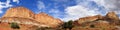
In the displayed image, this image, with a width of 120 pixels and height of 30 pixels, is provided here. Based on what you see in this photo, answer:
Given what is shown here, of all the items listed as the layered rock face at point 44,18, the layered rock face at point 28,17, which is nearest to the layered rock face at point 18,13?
the layered rock face at point 28,17

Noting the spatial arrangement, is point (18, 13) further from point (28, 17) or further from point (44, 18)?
point (44, 18)

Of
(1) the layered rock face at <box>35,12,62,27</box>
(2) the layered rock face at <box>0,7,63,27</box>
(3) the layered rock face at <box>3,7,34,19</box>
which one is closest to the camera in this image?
(2) the layered rock face at <box>0,7,63,27</box>

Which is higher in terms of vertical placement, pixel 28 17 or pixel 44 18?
pixel 28 17

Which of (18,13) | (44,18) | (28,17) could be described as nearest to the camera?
(18,13)

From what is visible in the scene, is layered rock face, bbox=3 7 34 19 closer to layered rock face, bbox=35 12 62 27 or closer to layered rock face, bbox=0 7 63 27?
layered rock face, bbox=0 7 63 27

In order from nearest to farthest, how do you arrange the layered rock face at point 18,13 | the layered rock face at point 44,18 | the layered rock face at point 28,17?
the layered rock face at point 28,17
the layered rock face at point 18,13
the layered rock face at point 44,18

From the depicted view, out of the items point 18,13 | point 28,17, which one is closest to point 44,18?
point 28,17

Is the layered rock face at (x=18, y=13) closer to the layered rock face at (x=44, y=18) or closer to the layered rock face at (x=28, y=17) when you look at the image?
the layered rock face at (x=28, y=17)

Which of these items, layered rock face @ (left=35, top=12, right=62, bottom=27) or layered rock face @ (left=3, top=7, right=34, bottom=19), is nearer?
layered rock face @ (left=3, top=7, right=34, bottom=19)

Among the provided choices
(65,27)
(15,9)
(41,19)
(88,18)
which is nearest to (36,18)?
(41,19)

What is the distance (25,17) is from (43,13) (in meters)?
6.81

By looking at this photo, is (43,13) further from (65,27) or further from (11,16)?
(65,27)

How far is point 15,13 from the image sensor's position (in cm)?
10662

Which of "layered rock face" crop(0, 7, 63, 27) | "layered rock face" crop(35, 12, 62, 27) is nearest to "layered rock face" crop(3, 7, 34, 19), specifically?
"layered rock face" crop(0, 7, 63, 27)
